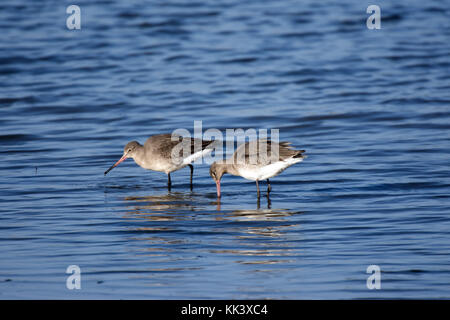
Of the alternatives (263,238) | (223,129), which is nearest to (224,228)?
(263,238)

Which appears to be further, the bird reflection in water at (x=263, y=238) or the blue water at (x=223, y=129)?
the bird reflection in water at (x=263, y=238)

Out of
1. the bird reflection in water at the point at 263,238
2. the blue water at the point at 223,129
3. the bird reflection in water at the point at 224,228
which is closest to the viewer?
the blue water at the point at 223,129

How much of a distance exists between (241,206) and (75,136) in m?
4.99

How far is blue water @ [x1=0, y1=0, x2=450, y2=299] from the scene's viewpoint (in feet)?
22.9

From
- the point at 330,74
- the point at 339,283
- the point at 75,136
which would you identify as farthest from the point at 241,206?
the point at 330,74

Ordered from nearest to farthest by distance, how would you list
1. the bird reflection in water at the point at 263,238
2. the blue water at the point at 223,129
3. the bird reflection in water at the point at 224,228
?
the blue water at the point at 223,129
the bird reflection in water at the point at 263,238
the bird reflection in water at the point at 224,228

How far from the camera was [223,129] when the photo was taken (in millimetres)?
13484

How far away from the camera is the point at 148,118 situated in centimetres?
1453

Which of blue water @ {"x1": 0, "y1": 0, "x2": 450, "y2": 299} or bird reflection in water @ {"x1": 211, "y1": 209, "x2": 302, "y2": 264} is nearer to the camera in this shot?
blue water @ {"x1": 0, "y1": 0, "x2": 450, "y2": 299}

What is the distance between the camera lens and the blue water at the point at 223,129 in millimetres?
6973

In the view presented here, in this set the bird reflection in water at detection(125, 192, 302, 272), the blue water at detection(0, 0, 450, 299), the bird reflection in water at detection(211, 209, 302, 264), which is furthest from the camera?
the bird reflection in water at detection(125, 192, 302, 272)

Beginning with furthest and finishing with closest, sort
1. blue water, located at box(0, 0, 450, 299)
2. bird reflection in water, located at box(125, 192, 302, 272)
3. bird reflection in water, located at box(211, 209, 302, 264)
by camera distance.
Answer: bird reflection in water, located at box(125, 192, 302, 272)
bird reflection in water, located at box(211, 209, 302, 264)
blue water, located at box(0, 0, 450, 299)

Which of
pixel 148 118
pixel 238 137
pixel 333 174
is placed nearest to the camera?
pixel 333 174

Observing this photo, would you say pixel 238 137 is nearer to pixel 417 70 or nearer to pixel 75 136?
pixel 75 136
